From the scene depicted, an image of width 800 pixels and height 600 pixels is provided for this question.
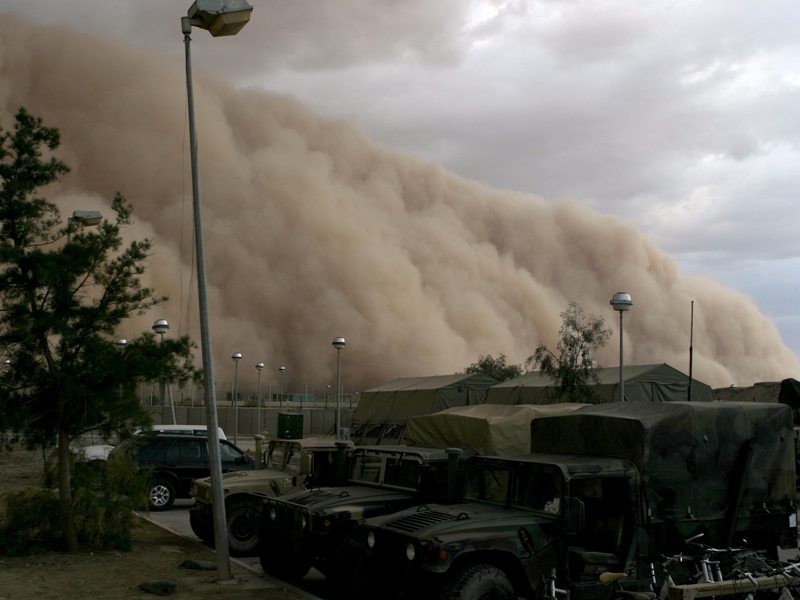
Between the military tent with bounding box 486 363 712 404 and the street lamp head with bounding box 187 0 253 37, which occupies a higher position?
the street lamp head with bounding box 187 0 253 37

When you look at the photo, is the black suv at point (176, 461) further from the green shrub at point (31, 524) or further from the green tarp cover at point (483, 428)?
the green shrub at point (31, 524)

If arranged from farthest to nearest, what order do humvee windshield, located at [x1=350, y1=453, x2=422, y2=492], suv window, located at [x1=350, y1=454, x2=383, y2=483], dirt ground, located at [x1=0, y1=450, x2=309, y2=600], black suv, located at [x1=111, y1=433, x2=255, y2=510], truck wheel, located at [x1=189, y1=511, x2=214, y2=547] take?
black suv, located at [x1=111, y1=433, x2=255, y2=510]
truck wheel, located at [x1=189, y1=511, x2=214, y2=547]
suv window, located at [x1=350, y1=454, x2=383, y2=483]
humvee windshield, located at [x1=350, y1=453, x2=422, y2=492]
dirt ground, located at [x1=0, y1=450, x2=309, y2=600]

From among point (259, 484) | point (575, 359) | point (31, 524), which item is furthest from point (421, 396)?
point (31, 524)

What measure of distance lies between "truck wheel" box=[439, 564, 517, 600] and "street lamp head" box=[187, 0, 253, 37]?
6100 mm

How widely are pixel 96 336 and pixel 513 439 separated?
8.20 metres

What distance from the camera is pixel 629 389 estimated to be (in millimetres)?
23969

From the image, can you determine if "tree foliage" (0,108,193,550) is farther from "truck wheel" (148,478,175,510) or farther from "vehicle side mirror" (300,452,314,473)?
"truck wheel" (148,478,175,510)

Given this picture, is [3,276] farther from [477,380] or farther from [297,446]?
[477,380]

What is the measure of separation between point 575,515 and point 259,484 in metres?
6.01

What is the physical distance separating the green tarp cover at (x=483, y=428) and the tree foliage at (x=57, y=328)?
6714mm

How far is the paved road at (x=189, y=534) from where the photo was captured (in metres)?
9.46

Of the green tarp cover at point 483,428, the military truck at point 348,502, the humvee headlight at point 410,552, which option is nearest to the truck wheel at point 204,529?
the military truck at point 348,502

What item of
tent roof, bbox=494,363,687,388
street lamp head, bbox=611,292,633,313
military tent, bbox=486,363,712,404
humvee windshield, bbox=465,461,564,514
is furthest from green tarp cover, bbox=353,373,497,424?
humvee windshield, bbox=465,461,564,514

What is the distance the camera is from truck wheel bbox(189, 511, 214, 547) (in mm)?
12195
